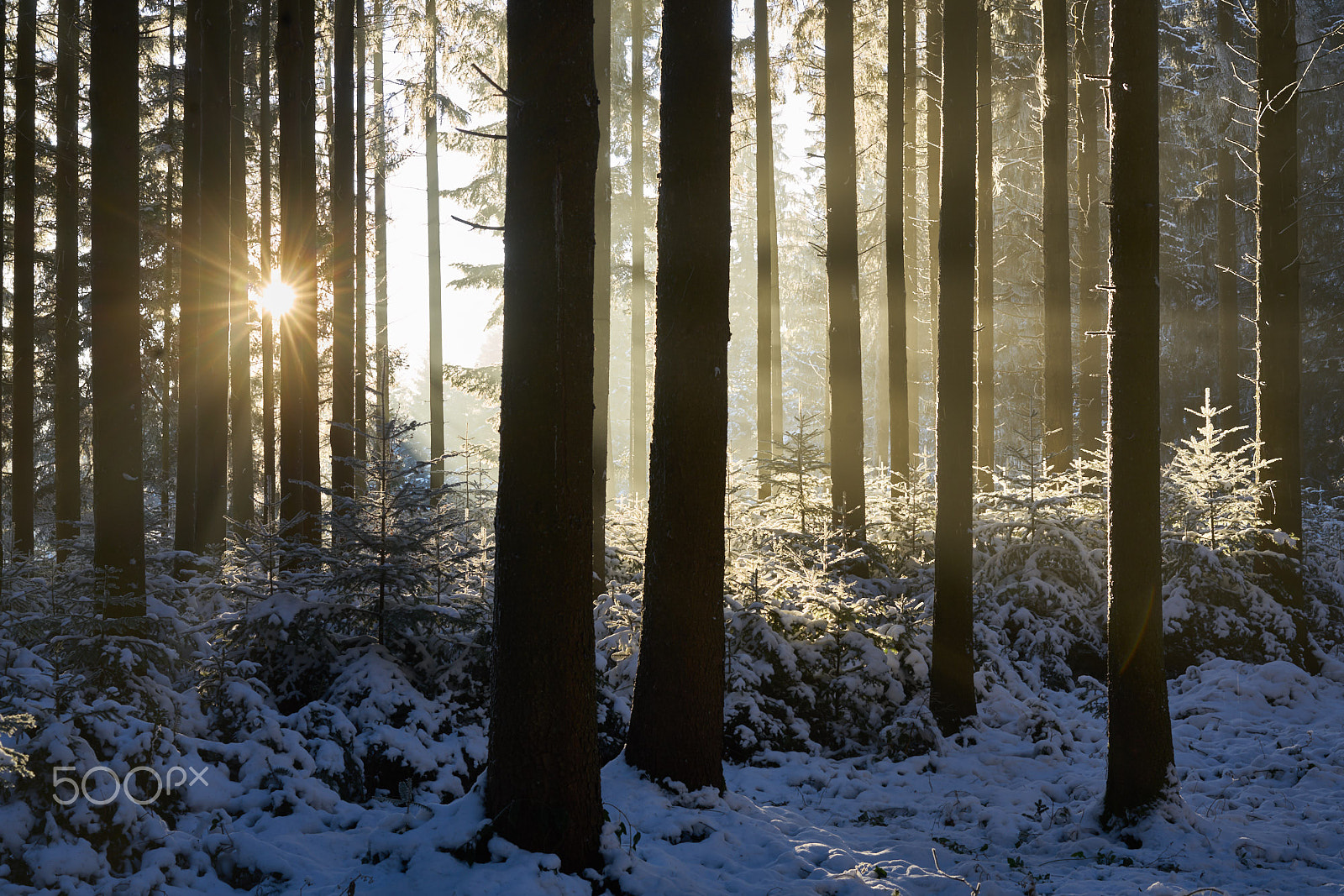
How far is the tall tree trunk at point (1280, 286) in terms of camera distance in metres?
10.3

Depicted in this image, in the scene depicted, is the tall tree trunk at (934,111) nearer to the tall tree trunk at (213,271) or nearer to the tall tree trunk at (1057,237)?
the tall tree trunk at (1057,237)

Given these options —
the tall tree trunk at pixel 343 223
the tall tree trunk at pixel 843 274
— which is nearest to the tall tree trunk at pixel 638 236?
Result: the tall tree trunk at pixel 843 274

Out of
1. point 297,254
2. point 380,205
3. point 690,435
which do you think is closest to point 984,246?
point 690,435

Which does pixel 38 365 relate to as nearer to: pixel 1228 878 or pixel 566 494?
pixel 566 494

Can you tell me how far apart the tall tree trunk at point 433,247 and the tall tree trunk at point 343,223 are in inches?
231

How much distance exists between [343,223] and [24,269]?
5365mm

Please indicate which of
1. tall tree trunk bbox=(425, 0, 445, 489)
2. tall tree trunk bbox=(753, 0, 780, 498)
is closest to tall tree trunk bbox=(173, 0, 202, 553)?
tall tree trunk bbox=(425, 0, 445, 489)

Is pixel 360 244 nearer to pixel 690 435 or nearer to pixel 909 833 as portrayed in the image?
pixel 690 435

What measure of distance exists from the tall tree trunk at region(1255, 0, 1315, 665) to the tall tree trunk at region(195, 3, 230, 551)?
14.7 metres

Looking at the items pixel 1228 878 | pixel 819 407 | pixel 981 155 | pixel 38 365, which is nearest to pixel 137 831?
pixel 1228 878

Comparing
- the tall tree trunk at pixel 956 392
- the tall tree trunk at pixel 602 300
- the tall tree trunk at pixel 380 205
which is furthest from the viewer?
the tall tree trunk at pixel 380 205

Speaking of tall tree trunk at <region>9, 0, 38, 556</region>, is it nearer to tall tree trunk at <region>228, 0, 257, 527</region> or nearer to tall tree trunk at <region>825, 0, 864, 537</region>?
tall tree trunk at <region>228, 0, 257, 527</region>

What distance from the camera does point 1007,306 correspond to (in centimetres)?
2767

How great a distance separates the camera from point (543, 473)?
4.23 metres
